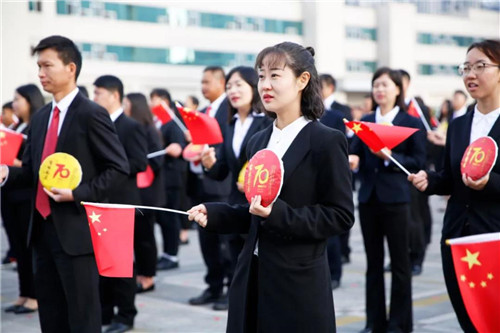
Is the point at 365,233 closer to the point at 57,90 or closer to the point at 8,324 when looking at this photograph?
the point at 57,90

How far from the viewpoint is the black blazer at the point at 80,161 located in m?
4.39

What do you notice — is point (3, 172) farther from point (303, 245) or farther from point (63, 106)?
point (303, 245)

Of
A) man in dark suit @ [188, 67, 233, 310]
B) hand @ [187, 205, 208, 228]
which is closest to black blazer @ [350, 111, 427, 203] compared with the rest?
man in dark suit @ [188, 67, 233, 310]

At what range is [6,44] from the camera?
1347 inches

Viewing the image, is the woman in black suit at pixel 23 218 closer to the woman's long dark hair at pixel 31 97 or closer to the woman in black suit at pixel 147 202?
the woman's long dark hair at pixel 31 97

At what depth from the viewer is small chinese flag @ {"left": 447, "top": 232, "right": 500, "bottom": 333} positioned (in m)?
2.87

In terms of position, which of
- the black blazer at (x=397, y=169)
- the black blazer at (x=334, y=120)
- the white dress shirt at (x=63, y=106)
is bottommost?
the black blazer at (x=397, y=169)

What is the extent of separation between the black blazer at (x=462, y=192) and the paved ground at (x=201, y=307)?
6.34 ft

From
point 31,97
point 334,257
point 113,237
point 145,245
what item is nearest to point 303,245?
point 113,237

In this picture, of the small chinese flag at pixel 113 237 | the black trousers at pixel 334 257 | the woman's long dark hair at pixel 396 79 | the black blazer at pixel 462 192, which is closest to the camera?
the small chinese flag at pixel 113 237

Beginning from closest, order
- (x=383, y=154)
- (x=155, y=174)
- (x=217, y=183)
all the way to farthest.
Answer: (x=383, y=154), (x=217, y=183), (x=155, y=174)

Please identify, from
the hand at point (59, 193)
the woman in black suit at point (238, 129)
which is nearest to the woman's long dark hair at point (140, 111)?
the woman in black suit at point (238, 129)

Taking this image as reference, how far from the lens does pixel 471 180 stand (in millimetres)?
3773

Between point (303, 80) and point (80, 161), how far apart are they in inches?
74.7
